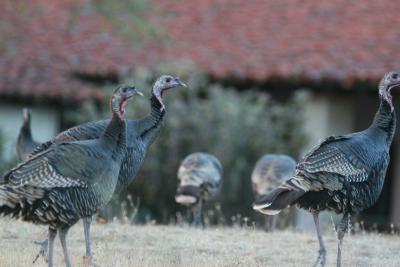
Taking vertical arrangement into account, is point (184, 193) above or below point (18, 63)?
below

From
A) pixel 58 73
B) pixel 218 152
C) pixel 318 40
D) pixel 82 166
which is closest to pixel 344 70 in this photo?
pixel 318 40

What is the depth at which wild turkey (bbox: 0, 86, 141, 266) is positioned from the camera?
7.58m

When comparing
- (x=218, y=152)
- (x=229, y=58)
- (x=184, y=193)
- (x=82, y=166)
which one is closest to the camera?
(x=82, y=166)

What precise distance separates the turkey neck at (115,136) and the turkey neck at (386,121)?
7.48ft

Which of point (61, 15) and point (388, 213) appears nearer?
point (388, 213)

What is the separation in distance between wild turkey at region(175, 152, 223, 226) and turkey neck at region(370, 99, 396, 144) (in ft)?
12.2

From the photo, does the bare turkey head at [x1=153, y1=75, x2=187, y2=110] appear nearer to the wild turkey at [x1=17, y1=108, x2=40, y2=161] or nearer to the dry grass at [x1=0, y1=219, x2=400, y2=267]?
the dry grass at [x1=0, y1=219, x2=400, y2=267]

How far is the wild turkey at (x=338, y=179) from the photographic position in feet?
27.8

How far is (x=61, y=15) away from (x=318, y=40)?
573 cm

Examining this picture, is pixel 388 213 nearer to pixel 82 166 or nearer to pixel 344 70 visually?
pixel 344 70

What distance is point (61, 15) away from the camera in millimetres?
21922

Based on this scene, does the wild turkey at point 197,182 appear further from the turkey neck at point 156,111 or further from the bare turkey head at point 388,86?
the bare turkey head at point 388,86

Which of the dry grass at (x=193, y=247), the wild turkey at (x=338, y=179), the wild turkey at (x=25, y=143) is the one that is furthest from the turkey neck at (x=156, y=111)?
the wild turkey at (x=25, y=143)

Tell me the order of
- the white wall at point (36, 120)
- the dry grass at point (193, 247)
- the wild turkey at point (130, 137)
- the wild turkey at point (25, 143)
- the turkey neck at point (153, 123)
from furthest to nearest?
the white wall at point (36, 120), the wild turkey at point (25, 143), the turkey neck at point (153, 123), the wild turkey at point (130, 137), the dry grass at point (193, 247)
